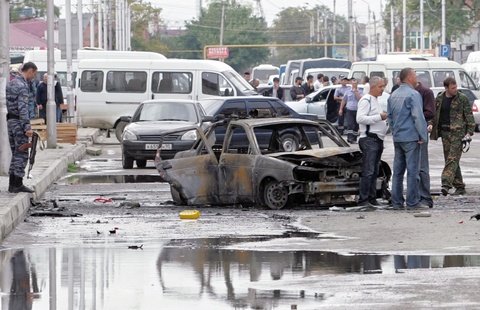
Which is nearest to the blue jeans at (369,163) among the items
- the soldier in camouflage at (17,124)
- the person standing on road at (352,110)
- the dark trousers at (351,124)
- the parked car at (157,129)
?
the soldier in camouflage at (17,124)

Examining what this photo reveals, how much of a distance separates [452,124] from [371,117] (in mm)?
3044

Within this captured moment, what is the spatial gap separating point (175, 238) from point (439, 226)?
2819mm

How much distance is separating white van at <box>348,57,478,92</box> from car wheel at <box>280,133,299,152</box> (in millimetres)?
25845

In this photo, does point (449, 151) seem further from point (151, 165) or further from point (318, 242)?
point (151, 165)

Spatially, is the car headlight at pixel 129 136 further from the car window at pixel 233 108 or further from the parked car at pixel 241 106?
the car window at pixel 233 108

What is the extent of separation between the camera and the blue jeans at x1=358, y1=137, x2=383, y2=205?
628 inches

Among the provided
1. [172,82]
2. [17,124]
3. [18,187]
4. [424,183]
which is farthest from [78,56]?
[424,183]

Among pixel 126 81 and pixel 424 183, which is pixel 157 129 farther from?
pixel 126 81

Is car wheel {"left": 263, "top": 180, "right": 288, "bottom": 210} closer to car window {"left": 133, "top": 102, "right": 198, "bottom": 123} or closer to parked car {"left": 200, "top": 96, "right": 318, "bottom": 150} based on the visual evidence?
parked car {"left": 200, "top": 96, "right": 318, "bottom": 150}

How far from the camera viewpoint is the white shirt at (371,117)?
52.0ft

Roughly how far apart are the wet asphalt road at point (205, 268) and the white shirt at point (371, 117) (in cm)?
131

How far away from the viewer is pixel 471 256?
1110 centimetres

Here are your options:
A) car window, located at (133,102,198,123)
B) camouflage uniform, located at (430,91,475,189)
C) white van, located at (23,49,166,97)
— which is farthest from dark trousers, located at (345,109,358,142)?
camouflage uniform, located at (430,91,475,189)

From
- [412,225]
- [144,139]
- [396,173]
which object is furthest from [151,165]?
[412,225]
